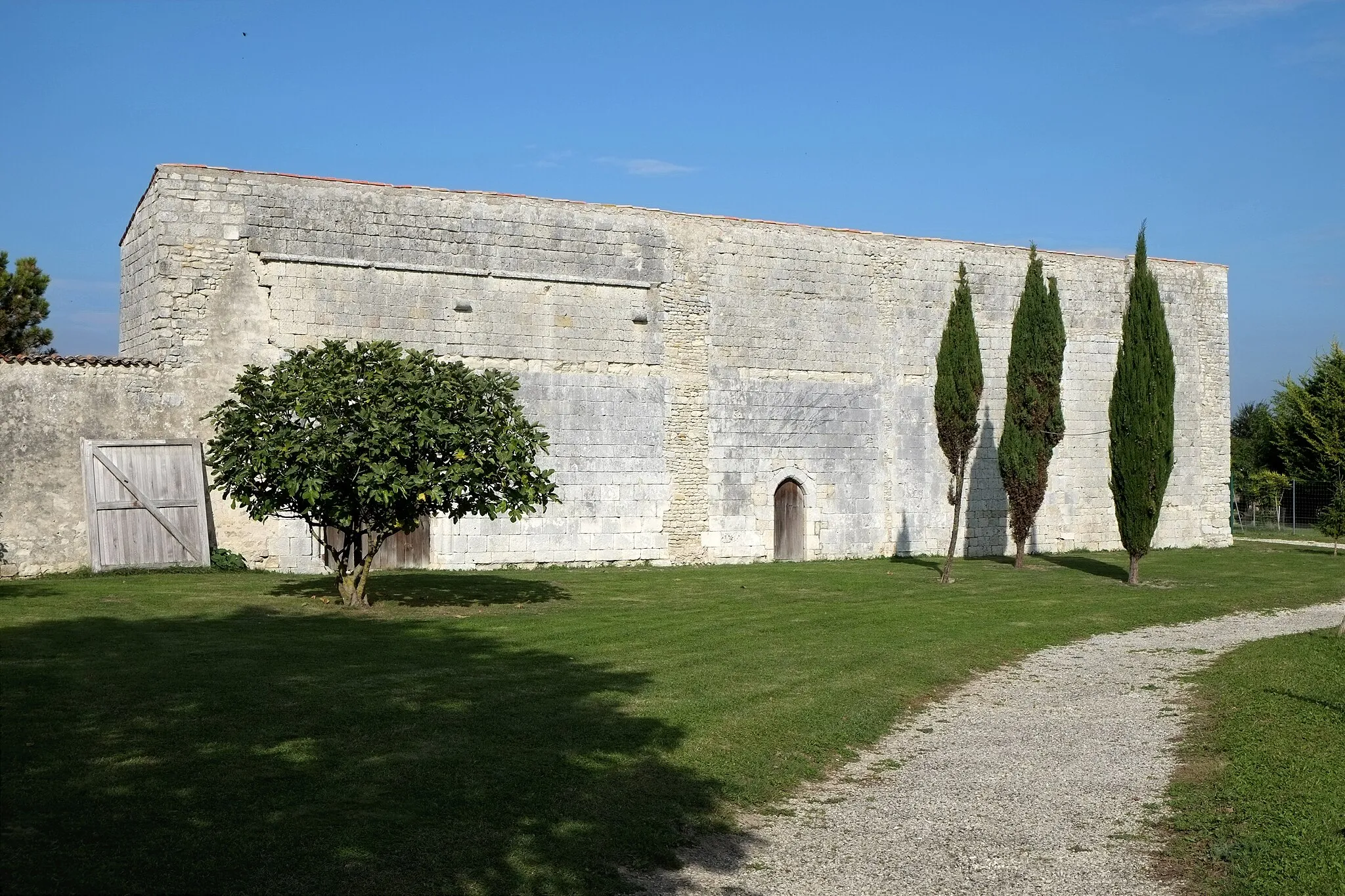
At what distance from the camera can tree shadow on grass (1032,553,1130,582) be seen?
23578 millimetres

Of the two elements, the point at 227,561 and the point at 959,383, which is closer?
the point at 227,561

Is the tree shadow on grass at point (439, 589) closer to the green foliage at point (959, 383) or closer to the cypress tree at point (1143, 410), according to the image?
the green foliage at point (959, 383)

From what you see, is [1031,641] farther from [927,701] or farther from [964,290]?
[964,290]

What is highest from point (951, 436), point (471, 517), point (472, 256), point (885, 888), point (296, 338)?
point (472, 256)

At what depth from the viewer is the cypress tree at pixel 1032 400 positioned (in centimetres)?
2306

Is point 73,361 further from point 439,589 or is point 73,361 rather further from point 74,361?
point 439,589

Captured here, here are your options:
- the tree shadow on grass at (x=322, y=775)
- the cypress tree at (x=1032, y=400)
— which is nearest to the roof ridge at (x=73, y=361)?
the tree shadow on grass at (x=322, y=775)

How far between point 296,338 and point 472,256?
3.47 m

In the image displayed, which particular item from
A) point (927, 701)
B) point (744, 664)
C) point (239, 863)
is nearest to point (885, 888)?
point (239, 863)

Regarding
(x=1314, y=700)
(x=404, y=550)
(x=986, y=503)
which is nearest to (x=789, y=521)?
(x=986, y=503)

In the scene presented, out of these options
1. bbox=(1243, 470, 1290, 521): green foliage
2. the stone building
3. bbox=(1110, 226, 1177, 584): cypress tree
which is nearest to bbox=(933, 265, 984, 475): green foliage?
bbox=(1110, 226, 1177, 584): cypress tree

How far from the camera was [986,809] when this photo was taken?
24.9 ft

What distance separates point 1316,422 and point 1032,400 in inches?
699

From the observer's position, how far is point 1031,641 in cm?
1495
